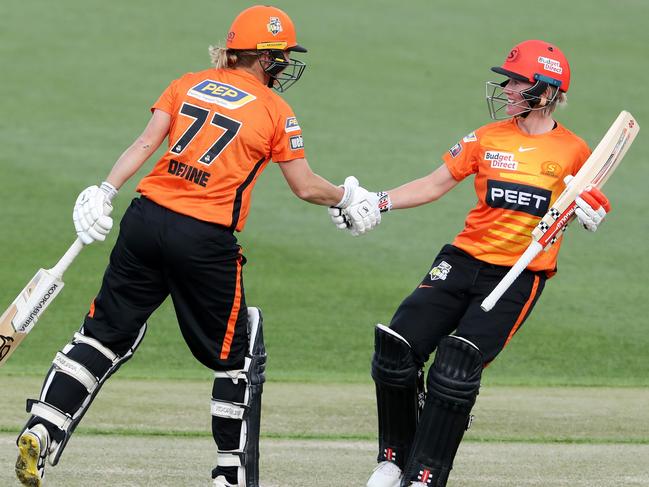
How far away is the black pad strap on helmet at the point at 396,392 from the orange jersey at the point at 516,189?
0.55 metres

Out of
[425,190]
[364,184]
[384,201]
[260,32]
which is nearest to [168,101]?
[260,32]

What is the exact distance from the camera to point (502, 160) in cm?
601

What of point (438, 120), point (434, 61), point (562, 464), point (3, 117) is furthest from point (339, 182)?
point (562, 464)

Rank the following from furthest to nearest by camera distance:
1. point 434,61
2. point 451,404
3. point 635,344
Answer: point 434,61
point 635,344
point 451,404

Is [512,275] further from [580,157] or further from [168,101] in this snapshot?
[168,101]

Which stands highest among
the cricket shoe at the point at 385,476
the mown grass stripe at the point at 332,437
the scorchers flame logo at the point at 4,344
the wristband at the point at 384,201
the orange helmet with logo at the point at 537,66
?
the orange helmet with logo at the point at 537,66

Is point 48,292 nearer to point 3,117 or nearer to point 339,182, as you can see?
point 339,182

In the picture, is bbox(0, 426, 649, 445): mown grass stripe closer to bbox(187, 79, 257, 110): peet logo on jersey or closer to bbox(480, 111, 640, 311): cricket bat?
bbox(480, 111, 640, 311): cricket bat

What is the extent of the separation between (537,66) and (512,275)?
1020 mm

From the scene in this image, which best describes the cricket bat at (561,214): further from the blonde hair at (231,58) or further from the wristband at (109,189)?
the wristband at (109,189)

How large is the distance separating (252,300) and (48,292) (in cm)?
555

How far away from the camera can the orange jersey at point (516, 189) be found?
5.94m

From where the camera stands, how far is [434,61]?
20938 mm

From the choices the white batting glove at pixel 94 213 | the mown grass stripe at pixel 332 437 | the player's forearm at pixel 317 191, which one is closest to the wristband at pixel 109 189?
the white batting glove at pixel 94 213
